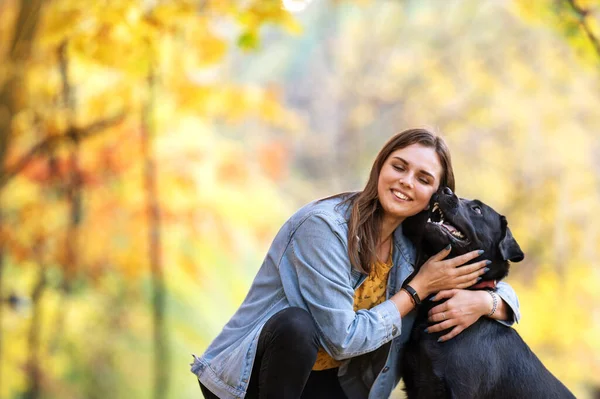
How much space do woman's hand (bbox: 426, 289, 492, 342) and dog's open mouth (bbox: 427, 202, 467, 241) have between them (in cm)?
19

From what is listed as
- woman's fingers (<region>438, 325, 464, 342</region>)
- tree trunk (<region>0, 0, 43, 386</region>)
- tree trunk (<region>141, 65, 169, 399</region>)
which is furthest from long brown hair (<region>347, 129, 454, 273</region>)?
tree trunk (<region>141, 65, 169, 399</region>)

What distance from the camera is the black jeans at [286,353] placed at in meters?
2.06

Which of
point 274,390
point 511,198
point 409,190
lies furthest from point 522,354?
point 511,198

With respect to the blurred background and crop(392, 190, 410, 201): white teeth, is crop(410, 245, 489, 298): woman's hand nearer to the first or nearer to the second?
crop(392, 190, 410, 201): white teeth

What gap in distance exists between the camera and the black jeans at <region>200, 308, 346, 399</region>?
2057 millimetres

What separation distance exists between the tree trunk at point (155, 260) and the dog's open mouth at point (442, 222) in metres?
4.21

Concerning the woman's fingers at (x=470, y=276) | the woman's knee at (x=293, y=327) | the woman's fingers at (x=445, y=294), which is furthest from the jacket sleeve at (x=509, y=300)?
the woman's knee at (x=293, y=327)

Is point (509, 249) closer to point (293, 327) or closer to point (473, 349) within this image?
point (473, 349)

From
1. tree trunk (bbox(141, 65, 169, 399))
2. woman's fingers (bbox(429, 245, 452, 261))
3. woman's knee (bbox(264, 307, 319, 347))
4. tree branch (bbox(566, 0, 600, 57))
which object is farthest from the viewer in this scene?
tree trunk (bbox(141, 65, 169, 399))

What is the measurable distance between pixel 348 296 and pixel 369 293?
23 centimetres

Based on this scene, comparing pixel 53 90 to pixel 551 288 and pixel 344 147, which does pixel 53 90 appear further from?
pixel 551 288

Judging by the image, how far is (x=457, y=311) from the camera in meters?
2.27

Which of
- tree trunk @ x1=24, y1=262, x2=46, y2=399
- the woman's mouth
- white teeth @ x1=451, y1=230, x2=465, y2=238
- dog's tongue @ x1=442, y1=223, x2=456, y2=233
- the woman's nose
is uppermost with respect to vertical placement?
the woman's nose

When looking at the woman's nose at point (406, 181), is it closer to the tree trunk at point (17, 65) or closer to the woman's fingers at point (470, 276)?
the woman's fingers at point (470, 276)
